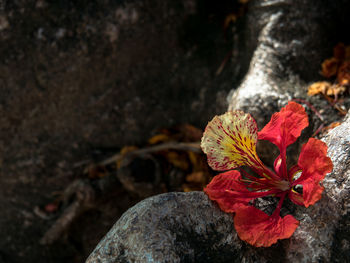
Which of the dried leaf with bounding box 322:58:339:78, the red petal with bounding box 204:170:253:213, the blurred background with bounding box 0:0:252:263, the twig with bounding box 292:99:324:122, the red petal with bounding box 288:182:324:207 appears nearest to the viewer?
the red petal with bounding box 288:182:324:207

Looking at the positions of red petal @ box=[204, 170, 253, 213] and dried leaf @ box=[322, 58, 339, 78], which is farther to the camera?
dried leaf @ box=[322, 58, 339, 78]

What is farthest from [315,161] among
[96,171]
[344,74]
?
[96,171]

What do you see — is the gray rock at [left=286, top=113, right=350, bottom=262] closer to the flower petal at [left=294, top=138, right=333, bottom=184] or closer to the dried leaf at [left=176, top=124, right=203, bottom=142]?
the flower petal at [left=294, top=138, right=333, bottom=184]

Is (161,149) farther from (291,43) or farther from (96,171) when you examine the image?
(291,43)

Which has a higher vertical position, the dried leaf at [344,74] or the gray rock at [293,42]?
the gray rock at [293,42]

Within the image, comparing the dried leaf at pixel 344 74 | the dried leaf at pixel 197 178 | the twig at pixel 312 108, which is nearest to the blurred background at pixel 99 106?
the dried leaf at pixel 197 178

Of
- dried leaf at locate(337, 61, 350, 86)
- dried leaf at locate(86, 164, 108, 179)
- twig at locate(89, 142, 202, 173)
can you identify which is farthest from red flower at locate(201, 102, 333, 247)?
dried leaf at locate(86, 164, 108, 179)

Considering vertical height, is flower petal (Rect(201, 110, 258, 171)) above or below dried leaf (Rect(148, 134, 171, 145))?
above

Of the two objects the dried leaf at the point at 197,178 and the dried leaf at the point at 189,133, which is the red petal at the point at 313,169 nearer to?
the dried leaf at the point at 197,178
